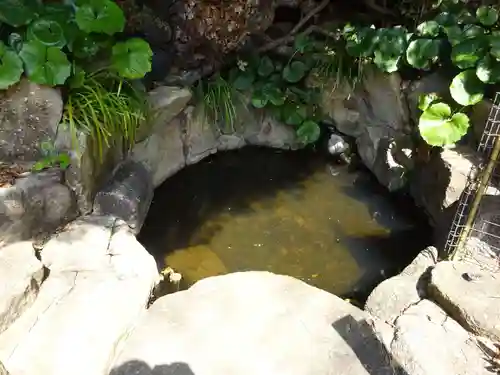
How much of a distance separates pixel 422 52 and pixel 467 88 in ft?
1.99

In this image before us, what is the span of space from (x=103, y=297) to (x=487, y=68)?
3.46 meters

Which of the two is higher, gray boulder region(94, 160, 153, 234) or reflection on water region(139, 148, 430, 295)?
gray boulder region(94, 160, 153, 234)

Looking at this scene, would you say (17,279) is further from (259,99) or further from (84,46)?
(259,99)

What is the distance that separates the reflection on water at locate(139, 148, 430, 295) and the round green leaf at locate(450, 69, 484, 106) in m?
1.12

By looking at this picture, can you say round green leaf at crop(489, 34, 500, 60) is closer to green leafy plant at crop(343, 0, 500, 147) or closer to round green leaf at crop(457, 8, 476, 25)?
green leafy plant at crop(343, 0, 500, 147)

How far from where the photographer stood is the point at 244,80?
5.64 meters

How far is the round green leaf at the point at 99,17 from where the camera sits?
403 cm

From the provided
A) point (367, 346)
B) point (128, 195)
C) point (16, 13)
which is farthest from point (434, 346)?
point (16, 13)

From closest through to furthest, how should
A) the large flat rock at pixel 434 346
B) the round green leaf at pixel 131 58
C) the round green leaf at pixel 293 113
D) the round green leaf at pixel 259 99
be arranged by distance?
the large flat rock at pixel 434 346 < the round green leaf at pixel 131 58 < the round green leaf at pixel 259 99 < the round green leaf at pixel 293 113

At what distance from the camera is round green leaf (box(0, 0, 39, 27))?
3848 millimetres

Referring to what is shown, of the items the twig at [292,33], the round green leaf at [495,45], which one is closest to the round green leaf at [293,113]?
the twig at [292,33]

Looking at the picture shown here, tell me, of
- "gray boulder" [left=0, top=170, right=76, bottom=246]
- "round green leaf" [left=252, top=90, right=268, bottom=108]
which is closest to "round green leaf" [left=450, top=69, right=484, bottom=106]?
"round green leaf" [left=252, top=90, right=268, bottom=108]

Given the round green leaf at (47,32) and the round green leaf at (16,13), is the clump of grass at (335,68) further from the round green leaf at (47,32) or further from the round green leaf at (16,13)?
the round green leaf at (16,13)

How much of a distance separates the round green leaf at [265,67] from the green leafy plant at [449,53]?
0.83 meters
